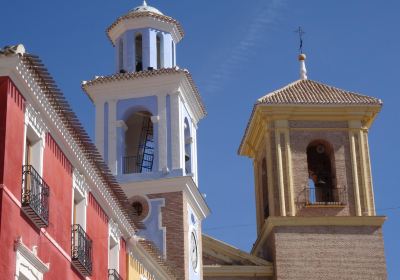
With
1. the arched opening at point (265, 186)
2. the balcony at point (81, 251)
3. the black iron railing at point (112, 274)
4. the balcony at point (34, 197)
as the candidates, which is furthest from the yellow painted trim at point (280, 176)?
the balcony at point (34, 197)

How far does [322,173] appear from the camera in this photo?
141 ft

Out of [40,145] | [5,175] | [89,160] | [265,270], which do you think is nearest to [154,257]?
[89,160]

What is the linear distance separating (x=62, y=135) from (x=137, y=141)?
1635 cm

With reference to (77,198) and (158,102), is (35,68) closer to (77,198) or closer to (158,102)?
(77,198)

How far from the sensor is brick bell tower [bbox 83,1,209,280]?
3138 cm

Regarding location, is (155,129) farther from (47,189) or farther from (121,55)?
(47,189)

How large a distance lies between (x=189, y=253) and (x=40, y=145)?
14930 millimetres

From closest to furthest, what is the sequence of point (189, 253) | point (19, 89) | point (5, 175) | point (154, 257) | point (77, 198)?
point (5, 175) → point (19, 89) → point (77, 198) → point (154, 257) → point (189, 253)

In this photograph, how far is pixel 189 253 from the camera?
3159cm

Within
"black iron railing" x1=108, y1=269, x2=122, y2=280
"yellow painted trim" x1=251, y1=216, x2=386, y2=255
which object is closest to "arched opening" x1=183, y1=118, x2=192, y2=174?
"yellow painted trim" x1=251, y1=216, x2=386, y2=255

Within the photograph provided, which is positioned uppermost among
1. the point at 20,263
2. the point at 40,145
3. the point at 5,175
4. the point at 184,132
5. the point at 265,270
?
the point at 184,132

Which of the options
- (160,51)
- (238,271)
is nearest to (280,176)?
(238,271)

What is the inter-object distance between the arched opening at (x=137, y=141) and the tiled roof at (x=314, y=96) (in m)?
8.02

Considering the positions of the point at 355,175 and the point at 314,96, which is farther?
the point at 314,96
